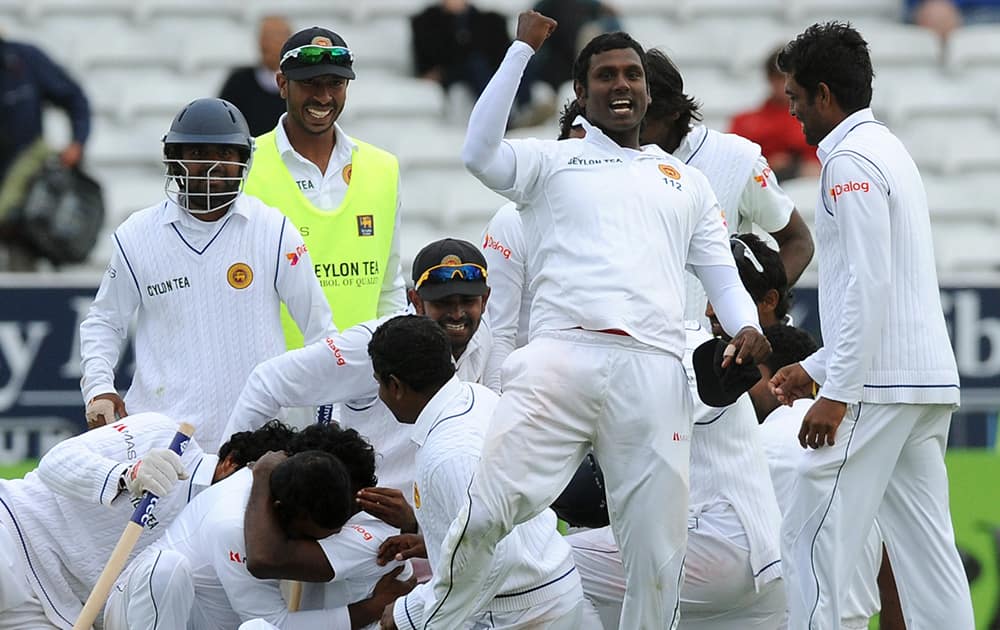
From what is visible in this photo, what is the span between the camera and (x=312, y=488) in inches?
195

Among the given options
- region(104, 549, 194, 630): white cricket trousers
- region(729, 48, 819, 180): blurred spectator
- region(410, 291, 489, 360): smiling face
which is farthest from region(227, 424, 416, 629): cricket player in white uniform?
region(729, 48, 819, 180): blurred spectator

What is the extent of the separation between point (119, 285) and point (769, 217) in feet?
7.14

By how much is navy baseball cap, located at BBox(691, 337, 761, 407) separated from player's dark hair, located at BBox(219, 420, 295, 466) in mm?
1216

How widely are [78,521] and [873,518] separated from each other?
223 cm

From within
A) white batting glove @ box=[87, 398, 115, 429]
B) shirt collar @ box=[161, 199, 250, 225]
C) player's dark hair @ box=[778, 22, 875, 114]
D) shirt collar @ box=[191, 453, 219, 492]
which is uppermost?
player's dark hair @ box=[778, 22, 875, 114]

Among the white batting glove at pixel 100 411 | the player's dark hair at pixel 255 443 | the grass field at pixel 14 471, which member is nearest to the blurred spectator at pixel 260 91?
the grass field at pixel 14 471

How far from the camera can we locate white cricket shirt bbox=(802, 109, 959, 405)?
493cm

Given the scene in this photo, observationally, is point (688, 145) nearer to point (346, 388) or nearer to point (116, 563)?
point (346, 388)

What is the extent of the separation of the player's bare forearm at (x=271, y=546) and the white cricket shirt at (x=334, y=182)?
1176mm

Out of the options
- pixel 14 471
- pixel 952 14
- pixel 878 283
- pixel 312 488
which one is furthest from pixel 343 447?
pixel 952 14

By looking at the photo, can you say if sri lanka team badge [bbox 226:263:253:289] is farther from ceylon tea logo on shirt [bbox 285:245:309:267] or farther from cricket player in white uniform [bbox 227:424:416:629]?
cricket player in white uniform [bbox 227:424:416:629]

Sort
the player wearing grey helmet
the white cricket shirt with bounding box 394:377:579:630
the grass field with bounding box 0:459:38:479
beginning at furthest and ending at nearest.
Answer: the grass field with bounding box 0:459:38:479 → the player wearing grey helmet → the white cricket shirt with bounding box 394:377:579:630

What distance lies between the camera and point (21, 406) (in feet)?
27.0

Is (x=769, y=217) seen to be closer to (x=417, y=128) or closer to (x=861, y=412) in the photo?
(x=861, y=412)
